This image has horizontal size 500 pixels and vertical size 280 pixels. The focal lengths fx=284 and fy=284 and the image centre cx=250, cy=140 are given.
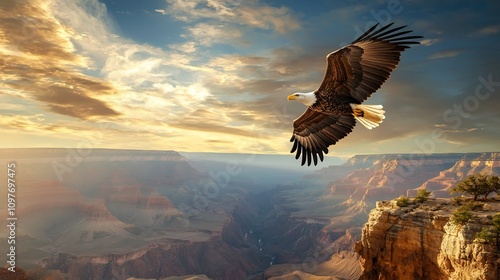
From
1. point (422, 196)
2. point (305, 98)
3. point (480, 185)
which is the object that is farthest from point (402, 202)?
point (305, 98)

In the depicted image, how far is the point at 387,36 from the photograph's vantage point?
676 centimetres

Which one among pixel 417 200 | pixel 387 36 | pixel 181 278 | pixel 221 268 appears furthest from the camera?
pixel 221 268

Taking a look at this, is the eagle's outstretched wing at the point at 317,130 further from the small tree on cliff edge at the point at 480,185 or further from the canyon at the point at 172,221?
the small tree on cliff edge at the point at 480,185

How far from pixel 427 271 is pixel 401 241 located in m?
2.93

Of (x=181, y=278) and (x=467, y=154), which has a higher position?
(x=467, y=154)

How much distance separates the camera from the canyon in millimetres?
79250

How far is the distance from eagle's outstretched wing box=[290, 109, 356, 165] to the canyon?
22739 mm

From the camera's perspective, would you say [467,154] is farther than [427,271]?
Yes

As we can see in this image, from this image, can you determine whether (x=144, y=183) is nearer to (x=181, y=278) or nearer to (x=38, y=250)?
(x=38, y=250)

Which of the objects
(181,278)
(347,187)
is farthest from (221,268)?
(347,187)

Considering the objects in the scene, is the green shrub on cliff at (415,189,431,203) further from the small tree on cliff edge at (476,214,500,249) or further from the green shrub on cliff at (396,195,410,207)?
the small tree on cliff edge at (476,214,500,249)

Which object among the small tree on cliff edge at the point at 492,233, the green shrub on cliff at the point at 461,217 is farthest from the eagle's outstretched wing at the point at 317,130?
the green shrub on cliff at the point at 461,217

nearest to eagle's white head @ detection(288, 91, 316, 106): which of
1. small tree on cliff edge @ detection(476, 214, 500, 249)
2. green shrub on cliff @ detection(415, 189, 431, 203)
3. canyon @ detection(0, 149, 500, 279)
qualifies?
small tree on cliff edge @ detection(476, 214, 500, 249)

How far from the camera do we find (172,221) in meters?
120
